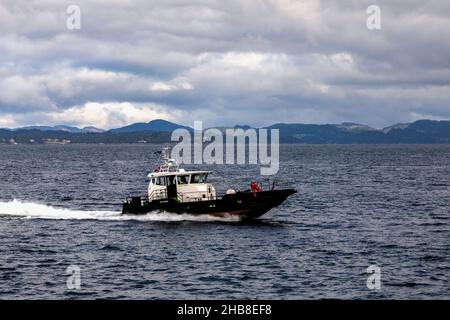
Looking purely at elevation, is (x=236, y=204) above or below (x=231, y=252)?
above

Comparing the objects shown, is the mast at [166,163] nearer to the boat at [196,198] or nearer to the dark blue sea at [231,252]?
the boat at [196,198]

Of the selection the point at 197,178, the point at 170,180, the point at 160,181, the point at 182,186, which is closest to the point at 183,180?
the point at 182,186

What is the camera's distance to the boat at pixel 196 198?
5469 centimetres

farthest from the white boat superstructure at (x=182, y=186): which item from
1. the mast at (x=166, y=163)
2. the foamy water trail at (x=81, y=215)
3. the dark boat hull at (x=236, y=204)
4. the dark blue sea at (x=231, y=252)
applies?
the dark blue sea at (x=231, y=252)

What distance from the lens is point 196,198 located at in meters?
55.6

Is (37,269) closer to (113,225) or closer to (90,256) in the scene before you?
(90,256)

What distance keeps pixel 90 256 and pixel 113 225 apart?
1267cm

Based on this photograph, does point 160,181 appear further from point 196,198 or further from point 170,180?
A: point 196,198

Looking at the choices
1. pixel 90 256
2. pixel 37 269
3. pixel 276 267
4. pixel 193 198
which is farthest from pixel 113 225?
pixel 276 267

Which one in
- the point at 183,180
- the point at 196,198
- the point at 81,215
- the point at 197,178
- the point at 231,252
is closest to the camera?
the point at 231,252
